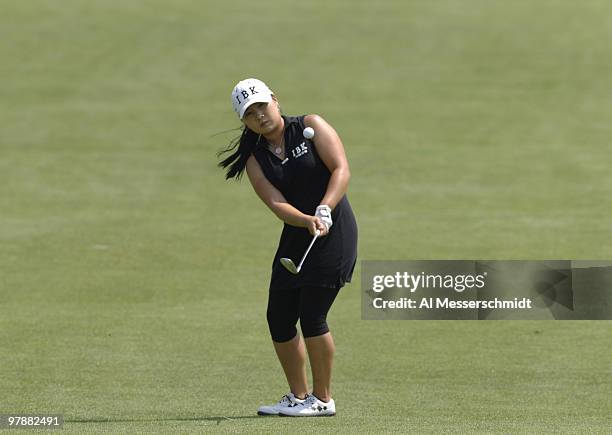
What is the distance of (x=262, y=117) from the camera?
27.7ft

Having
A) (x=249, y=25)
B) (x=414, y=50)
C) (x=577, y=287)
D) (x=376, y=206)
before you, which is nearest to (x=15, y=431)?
(x=577, y=287)

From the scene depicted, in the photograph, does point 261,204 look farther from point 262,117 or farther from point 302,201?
point 262,117

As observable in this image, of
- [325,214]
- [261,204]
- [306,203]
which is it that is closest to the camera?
[325,214]

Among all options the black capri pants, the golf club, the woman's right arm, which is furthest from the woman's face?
the black capri pants

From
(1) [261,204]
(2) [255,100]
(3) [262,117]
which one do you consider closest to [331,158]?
(3) [262,117]

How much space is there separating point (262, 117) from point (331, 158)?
20.6 inches

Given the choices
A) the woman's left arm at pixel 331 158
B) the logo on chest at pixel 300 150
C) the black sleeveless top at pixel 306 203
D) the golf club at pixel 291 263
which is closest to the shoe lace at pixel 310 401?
the black sleeveless top at pixel 306 203

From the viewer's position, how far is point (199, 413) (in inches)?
351

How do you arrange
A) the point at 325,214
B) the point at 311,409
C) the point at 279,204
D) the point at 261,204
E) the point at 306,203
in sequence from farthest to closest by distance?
the point at 261,204 → the point at 311,409 → the point at 306,203 → the point at 279,204 → the point at 325,214

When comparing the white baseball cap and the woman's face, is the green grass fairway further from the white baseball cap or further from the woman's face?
the white baseball cap

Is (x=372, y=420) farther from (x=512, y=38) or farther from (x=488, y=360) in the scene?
(x=512, y=38)

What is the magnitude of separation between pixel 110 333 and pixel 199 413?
3463 mm

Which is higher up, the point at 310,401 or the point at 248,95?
the point at 248,95

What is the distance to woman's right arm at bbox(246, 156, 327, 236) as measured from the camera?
8.24m
